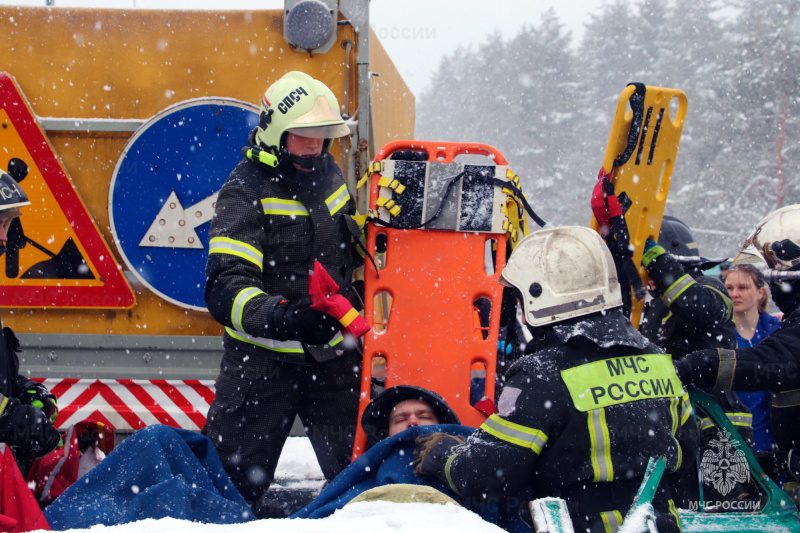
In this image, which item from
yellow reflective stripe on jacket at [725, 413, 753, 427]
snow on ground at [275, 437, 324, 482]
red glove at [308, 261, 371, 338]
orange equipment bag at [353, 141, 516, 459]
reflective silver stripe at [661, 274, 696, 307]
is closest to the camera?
red glove at [308, 261, 371, 338]

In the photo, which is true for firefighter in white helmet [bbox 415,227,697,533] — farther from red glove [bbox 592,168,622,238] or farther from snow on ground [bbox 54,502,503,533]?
red glove [bbox 592,168,622,238]

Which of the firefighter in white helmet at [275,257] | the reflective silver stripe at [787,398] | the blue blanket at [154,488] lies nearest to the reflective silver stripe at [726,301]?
the reflective silver stripe at [787,398]

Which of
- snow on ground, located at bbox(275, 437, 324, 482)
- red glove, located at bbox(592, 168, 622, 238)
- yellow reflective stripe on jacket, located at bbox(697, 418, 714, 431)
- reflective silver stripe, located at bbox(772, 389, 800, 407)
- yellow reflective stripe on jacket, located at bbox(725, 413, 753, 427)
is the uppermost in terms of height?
red glove, located at bbox(592, 168, 622, 238)

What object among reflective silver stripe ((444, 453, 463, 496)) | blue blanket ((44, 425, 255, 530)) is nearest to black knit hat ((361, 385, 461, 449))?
blue blanket ((44, 425, 255, 530))

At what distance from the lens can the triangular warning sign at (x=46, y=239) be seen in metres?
3.36

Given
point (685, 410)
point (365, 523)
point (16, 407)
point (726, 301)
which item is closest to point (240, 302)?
point (16, 407)

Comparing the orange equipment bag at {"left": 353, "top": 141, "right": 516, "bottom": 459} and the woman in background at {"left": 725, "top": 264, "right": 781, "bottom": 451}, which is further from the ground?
the orange equipment bag at {"left": 353, "top": 141, "right": 516, "bottom": 459}

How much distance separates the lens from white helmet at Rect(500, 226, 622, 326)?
82.2 inches

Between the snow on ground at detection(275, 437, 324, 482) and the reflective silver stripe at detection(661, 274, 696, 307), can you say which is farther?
the snow on ground at detection(275, 437, 324, 482)

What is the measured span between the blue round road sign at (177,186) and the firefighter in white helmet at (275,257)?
46cm

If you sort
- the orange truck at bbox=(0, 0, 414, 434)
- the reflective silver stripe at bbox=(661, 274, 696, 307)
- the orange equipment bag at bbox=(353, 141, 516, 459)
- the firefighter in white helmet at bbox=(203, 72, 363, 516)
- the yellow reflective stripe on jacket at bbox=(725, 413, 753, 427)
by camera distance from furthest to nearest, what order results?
the orange truck at bbox=(0, 0, 414, 434), the orange equipment bag at bbox=(353, 141, 516, 459), the yellow reflective stripe on jacket at bbox=(725, 413, 753, 427), the reflective silver stripe at bbox=(661, 274, 696, 307), the firefighter in white helmet at bbox=(203, 72, 363, 516)

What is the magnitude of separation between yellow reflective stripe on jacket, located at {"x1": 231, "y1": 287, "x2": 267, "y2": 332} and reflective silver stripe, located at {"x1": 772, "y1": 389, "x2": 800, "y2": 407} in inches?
79.4

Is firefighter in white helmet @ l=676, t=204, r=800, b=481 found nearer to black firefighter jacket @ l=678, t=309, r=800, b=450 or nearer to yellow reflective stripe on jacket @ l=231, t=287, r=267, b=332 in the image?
black firefighter jacket @ l=678, t=309, r=800, b=450

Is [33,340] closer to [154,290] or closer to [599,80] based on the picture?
[154,290]
